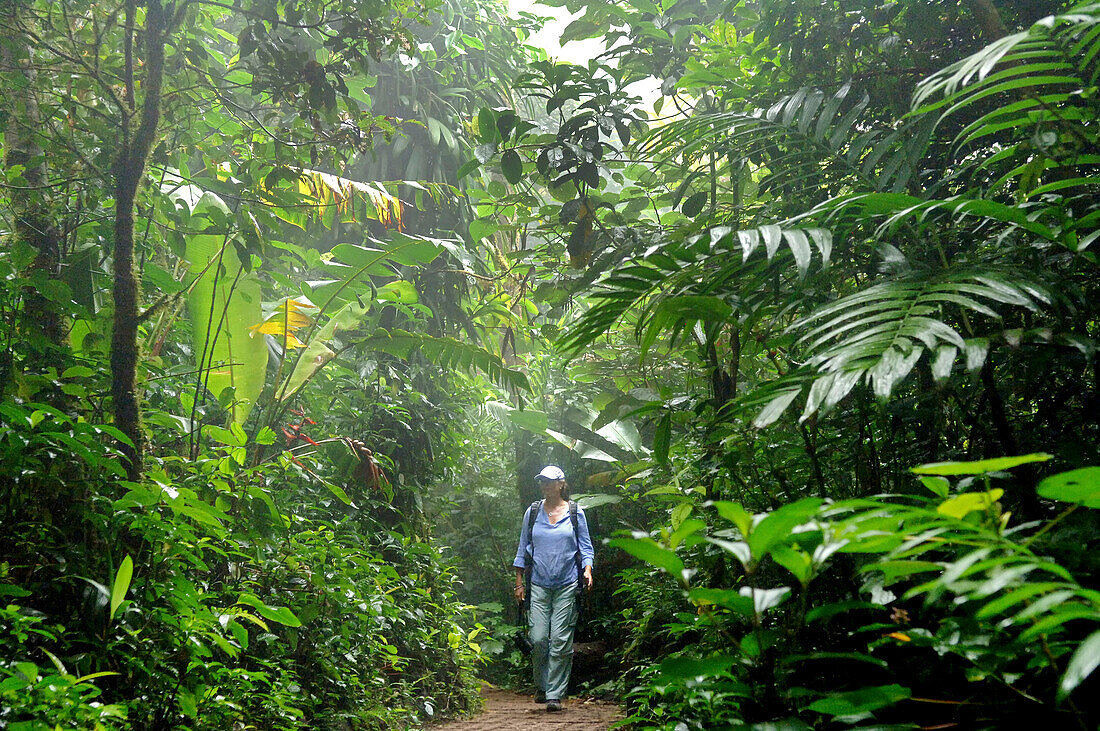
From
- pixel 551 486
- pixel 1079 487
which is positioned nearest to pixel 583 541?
pixel 551 486

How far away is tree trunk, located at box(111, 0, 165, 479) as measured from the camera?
2.84 m

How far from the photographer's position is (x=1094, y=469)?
2.56 ft

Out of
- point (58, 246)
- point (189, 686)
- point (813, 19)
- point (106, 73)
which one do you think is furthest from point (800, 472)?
point (106, 73)

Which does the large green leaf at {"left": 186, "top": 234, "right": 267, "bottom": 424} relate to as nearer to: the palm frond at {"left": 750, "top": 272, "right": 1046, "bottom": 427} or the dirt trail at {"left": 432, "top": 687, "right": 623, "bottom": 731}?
the dirt trail at {"left": 432, "top": 687, "right": 623, "bottom": 731}

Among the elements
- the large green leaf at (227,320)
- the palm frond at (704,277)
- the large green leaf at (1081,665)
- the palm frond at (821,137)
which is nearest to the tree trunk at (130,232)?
the large green leaf at (227,320)

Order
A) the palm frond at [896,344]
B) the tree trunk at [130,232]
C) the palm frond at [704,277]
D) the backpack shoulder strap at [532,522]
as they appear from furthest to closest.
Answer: the backpack shoulder strap at [532,522], the tree trunk at [130,232], the palm frond at [704,277], the palm frond at [896,344]

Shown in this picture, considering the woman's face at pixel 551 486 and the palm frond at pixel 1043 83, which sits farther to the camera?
the woman's face at pixel 551 486

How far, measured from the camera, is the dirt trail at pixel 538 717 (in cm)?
501

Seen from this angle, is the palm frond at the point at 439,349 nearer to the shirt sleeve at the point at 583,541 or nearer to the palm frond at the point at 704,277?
the shirt sleeve at the point at 583,541

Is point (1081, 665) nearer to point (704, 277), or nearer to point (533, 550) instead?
point (704, 277)

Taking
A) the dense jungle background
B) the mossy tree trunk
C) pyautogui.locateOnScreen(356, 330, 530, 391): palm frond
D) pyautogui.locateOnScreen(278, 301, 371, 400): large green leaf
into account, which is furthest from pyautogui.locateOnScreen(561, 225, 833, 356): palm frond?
pyautogui.locateOnScreen(356, 330, 530, 391): palm frond

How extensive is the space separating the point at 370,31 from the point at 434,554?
12.9ft

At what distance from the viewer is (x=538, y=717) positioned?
18.0 feet

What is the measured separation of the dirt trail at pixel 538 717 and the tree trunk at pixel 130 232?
3.24 metres
